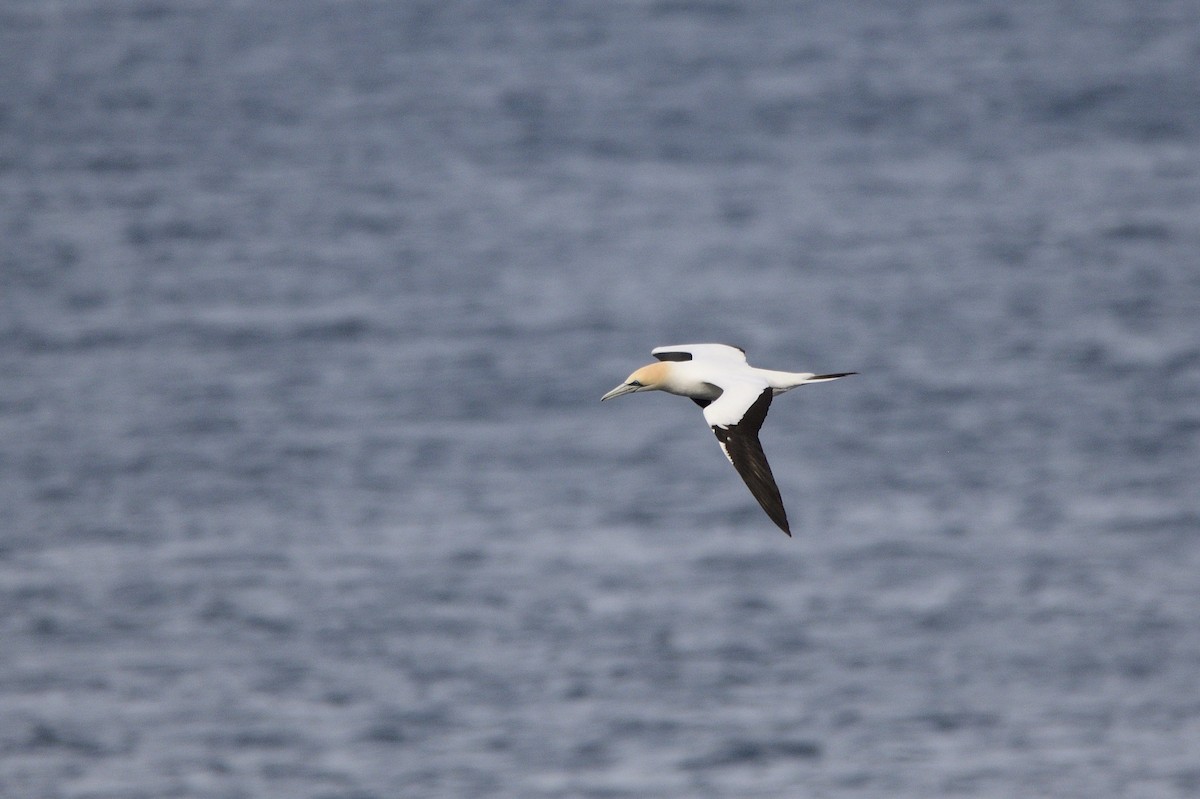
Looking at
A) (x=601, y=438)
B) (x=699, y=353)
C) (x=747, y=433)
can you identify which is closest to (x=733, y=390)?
(x=747, y=433)

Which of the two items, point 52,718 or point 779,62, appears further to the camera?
point 779,62

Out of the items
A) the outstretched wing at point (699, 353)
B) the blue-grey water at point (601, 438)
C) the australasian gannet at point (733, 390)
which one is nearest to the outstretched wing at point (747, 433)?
the australasian gannet at point (733, 390)

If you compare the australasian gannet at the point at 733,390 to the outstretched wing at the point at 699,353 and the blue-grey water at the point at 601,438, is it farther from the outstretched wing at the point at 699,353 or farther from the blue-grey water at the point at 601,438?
the blue-grey water at the point at 601,438

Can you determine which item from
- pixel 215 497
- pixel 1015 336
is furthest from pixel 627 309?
pixel 215 497

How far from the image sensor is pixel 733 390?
16312 mm

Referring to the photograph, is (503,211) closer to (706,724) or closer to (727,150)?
(727,150)

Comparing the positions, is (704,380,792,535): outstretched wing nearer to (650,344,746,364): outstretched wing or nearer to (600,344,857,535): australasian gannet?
(600,344,857,535): australasian gannet

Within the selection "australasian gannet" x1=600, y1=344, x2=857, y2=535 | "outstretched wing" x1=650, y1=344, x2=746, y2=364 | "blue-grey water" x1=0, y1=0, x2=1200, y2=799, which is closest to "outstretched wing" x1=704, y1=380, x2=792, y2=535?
"australasian gannet" x1=600, y1=344, x2=857, y2=535

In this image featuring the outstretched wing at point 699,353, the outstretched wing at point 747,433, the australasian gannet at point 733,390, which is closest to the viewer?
the outstretched wing at point 747,433

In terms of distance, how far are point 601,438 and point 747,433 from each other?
163 ft

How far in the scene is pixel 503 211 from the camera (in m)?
92.8

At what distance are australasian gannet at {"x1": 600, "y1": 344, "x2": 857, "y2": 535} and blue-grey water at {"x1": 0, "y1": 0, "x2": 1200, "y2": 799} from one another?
95.3 ft

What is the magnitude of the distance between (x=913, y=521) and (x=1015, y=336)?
54.5ft

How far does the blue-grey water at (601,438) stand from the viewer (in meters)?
48.5
